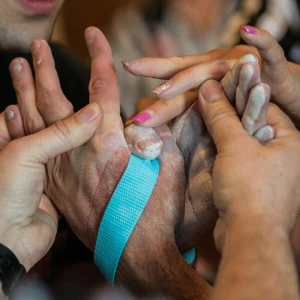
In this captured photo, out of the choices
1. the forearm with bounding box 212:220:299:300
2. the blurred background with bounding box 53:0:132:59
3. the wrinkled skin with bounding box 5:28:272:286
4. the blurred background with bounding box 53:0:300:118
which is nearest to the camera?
the forearm with bounding box 212:220:299:300

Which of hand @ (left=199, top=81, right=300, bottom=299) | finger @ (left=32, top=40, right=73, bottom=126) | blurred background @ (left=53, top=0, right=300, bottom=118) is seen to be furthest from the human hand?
blurred background @ (left=53, top=0, right=300, bottom=118)

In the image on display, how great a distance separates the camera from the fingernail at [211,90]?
0.70 m

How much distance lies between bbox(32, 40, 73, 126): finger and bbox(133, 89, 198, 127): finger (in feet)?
0.35

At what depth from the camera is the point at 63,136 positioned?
2.17 feet

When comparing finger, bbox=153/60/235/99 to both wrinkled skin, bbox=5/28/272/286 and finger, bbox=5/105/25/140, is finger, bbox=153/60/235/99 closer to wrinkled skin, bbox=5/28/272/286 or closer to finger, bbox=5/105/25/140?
wrinkled skin, bbox=5/28/272/286

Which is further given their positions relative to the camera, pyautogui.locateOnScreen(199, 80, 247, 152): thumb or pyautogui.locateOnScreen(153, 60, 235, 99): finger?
pyautogui.locateOnScreen(153, 60, 235, 99): finger

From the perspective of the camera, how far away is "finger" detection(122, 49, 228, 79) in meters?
0.75

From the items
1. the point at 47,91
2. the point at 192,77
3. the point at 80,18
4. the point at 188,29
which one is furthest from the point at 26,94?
the point at 80,18

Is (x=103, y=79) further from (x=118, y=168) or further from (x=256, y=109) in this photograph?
(x=256, y=109)

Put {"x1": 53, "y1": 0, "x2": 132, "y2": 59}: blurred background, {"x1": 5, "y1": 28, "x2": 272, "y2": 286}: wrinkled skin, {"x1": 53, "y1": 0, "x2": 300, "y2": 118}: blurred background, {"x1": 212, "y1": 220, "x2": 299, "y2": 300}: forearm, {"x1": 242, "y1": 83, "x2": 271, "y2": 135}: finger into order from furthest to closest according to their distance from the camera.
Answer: {"x1": 53, "y1": 0, "x2": 132, "y2": 59}: blurred background → {"x1": 53, "y1": 0, "x2": 300, "y2": 118}: blurred background → {"x1": 5, "y1": 28, "x2": 272, "y2": 286}: wrinkled skin → {"x1": 242, "y1": 83, "x2": 271, "y2": 135}: finger → {"x1": 212, "y1": 220, "x2": 299, "y2": 300}: forearm

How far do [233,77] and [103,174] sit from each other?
22cm

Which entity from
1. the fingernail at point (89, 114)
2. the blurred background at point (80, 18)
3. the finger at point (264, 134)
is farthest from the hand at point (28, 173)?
the blurred background at point (80, 18)

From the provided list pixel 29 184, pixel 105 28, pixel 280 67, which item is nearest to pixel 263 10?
pixel 105 28

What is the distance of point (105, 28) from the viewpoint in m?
1.53
